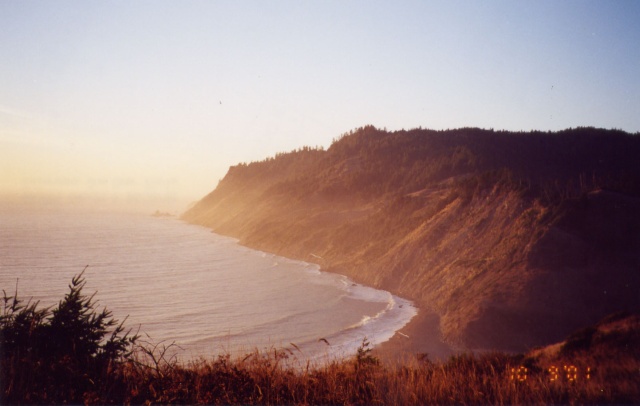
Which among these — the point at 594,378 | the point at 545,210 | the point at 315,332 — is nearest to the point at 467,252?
the point at 545,210

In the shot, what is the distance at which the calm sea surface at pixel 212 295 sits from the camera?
2434cm

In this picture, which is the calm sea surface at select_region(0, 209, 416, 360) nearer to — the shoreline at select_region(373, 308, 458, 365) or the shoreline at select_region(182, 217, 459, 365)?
the shoreline at select_region(182, 217, 459, 365)

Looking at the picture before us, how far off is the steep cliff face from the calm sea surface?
13.3 feet

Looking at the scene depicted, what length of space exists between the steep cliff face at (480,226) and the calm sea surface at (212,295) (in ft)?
13.3

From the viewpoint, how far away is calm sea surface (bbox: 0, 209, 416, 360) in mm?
24344

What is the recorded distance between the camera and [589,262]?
1101 inches

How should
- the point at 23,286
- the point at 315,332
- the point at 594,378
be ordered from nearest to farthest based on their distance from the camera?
1. the point at 594,378
2. the point at 315,332
3. the point at 23,286

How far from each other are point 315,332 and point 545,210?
1958cm

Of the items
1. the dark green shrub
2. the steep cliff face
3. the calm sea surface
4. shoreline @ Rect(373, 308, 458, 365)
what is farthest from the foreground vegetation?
the steep cliff face

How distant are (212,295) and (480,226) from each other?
23042 millimetres

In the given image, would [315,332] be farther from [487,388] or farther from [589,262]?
[487,388]

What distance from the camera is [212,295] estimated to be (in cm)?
3438
